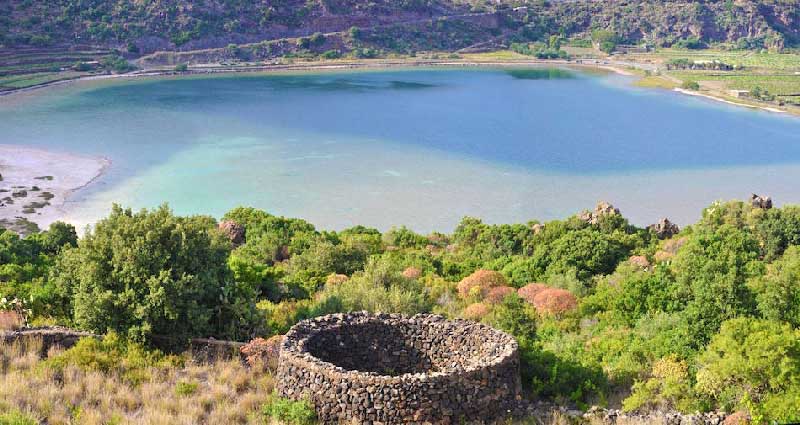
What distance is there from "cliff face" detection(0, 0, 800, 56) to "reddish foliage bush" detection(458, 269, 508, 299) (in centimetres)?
9786

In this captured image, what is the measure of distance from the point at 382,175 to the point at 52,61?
7163cm

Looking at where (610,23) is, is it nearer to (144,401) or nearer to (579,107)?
(579,107)

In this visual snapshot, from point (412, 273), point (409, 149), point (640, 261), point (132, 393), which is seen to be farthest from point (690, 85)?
point (132, 393)

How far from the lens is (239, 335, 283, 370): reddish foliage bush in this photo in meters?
13.0

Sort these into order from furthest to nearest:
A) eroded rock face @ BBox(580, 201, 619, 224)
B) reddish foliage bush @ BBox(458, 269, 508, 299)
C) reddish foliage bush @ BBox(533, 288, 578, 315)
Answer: eroded rock face @ BBox(580, 201, 619, 224) → reddish foliage bush @ BBox(458, 269, 508, 299) → reddish foliage bush @ BBox(533, 288, 578, 315)

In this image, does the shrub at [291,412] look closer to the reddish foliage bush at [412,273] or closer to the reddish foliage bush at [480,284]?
the reddish foliage bush at [480,284]

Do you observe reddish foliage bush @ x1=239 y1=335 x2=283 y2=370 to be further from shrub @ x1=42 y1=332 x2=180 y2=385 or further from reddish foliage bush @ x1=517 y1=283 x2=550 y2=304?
reddish foliage bush @ x1=517 y1=283 x2=550 y2=304

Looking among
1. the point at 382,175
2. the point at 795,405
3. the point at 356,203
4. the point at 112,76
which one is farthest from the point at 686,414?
the point at 112,76

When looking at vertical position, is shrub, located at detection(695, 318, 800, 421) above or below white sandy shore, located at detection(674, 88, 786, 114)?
above

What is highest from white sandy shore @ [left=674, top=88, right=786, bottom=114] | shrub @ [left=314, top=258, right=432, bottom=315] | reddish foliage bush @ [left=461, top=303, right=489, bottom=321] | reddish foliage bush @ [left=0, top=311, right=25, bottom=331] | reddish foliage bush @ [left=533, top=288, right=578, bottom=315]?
reddish foliage bush @ [left=0, top=311, right=25, bottom=331]

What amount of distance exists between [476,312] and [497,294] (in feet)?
6.73

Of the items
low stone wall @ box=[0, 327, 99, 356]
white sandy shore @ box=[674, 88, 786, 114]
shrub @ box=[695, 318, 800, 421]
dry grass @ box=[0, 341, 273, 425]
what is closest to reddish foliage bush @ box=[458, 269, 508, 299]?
dry grass @ box=[0, 341, 273, 425]

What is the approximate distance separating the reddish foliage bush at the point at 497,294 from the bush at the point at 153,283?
19.7 ft

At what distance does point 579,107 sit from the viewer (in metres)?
81.9
